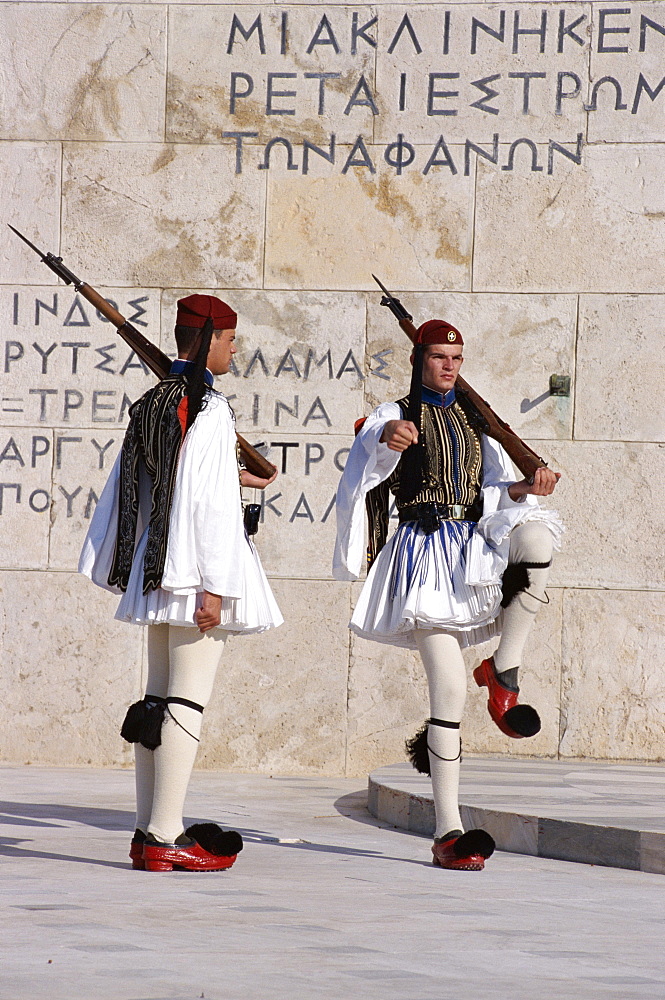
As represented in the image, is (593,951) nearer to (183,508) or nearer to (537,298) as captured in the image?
(183,508)

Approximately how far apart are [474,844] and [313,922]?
1.23 metres

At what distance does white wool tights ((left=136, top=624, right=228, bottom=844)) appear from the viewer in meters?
5.17

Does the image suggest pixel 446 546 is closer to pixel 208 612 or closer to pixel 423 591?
pixel 423 591

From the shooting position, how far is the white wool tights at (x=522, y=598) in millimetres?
5758

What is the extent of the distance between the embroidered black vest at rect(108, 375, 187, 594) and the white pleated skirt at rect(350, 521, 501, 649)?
0.91m

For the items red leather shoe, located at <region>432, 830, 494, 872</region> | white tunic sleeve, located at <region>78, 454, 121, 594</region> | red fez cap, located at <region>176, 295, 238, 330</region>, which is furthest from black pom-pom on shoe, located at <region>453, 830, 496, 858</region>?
red fez cap, located at <region>176, 295, 238, 330</region>

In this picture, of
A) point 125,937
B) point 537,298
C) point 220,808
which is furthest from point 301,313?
point 125,937

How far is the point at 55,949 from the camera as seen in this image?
3.75 metres

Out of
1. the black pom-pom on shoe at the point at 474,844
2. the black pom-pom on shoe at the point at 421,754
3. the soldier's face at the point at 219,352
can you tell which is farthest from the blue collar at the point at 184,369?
the black pom-pom on shoe at the point at 474,844

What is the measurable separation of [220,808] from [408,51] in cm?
423

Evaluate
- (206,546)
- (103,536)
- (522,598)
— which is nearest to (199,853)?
(206,546)

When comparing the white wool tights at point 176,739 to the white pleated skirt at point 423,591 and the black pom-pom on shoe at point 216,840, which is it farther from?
the white pleated skirt at point 423,591

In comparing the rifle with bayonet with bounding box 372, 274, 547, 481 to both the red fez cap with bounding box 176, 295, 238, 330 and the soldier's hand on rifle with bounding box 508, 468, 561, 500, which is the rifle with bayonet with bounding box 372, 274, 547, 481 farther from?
the red fez cap with bounding box 176, 295, 238, 330

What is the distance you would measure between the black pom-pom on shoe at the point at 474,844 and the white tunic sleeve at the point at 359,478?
3.43 ft
